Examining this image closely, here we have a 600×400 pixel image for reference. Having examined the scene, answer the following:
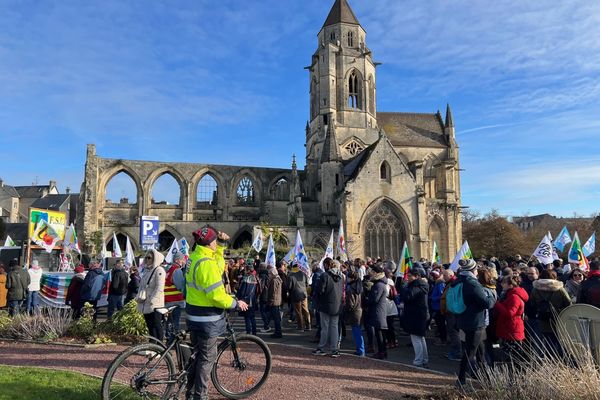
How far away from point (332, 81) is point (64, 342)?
1532 inches

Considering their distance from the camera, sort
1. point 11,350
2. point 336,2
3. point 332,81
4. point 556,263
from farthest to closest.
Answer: point 336,2
point 332,81
point 556,263
point 11,350

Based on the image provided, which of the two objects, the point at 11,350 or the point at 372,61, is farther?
the point at 372,61

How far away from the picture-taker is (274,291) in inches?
440

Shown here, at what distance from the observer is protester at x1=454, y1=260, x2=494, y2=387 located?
20.7 feet

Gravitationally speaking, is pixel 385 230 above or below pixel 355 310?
above

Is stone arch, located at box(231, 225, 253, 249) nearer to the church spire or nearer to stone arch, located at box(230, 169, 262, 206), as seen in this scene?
stone arch, located at box(230, 169, 262, 206)

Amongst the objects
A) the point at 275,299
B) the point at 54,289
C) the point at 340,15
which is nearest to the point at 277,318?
the point at 275,299

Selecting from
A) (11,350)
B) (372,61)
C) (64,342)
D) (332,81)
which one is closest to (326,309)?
(64,342)

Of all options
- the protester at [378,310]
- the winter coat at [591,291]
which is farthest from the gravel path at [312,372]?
the winter coat at [591,291]

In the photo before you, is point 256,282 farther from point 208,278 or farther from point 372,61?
point 372,61

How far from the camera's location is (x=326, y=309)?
29.1ft

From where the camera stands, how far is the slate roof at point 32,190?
72.3 metres

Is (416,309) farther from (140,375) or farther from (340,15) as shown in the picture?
(340,15)

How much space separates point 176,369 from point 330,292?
13.0 ft
